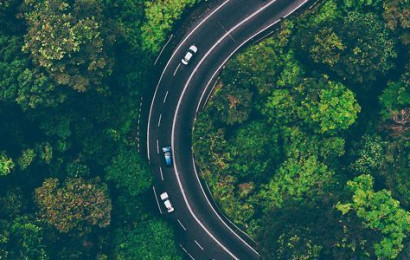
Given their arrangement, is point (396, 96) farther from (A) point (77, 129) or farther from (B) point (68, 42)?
(B) point (68, 42)

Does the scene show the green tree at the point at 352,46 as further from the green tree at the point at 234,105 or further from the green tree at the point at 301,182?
the green tree at the point at 301,182

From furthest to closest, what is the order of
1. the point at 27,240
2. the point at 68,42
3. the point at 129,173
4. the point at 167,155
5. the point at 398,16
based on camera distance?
the point at 167,155
the point at 129,173
the point at 398,16
the point at 68,42
the point at 27,240

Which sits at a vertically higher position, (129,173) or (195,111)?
(195,111)

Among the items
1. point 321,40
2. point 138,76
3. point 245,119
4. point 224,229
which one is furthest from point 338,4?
point 224,229

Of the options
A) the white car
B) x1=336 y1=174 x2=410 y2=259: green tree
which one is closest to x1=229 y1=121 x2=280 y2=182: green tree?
the white car

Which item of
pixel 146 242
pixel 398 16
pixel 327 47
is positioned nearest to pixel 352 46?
pixel 327 47

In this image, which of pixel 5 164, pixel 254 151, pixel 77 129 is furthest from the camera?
pixel 254 151

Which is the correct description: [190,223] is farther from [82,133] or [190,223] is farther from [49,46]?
[49,46]

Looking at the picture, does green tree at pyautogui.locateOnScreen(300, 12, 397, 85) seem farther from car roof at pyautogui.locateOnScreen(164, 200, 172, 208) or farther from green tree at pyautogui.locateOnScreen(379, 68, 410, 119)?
car roof at pyautogui.locateOnScreen(164, 200, 172, 208)
